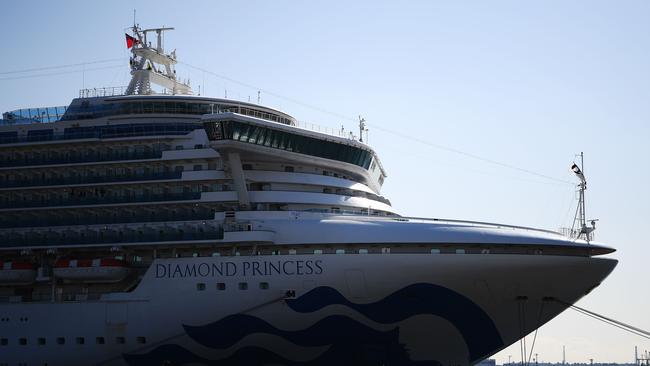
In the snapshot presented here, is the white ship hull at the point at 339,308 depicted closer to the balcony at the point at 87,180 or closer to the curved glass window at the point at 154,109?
the balcony at the point at 87,180

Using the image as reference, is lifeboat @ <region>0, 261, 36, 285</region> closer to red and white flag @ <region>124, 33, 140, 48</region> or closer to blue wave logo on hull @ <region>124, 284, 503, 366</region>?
blue wave logo on hull @ <region>124, 284, 503, 366</region>

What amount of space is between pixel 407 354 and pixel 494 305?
3.97 meters

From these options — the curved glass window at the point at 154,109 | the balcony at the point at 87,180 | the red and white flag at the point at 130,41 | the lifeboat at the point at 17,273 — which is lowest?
the lifeboat at the point at 17,273

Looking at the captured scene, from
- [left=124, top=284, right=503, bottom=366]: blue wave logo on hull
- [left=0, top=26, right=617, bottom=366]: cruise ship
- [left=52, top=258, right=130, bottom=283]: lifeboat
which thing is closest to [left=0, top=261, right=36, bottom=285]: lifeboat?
[left=0, top=26, right=617, bottom=366]: cruise ship

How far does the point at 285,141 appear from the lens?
1580 inches

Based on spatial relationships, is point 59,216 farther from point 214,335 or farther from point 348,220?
point 348,220

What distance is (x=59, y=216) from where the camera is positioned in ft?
141

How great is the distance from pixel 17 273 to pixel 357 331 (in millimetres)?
15852

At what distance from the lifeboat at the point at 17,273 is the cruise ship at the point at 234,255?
0.26ft

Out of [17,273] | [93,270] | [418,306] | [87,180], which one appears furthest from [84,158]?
[418,306]

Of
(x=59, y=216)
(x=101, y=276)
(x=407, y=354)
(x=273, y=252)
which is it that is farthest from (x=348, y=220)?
(x=59, y=216)

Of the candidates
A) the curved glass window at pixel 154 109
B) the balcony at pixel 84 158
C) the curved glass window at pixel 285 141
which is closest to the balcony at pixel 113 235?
the balcony at pixel 84 158

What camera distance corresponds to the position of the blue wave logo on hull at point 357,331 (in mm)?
36062

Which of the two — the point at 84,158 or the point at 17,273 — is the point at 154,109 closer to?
the point at 84,158
